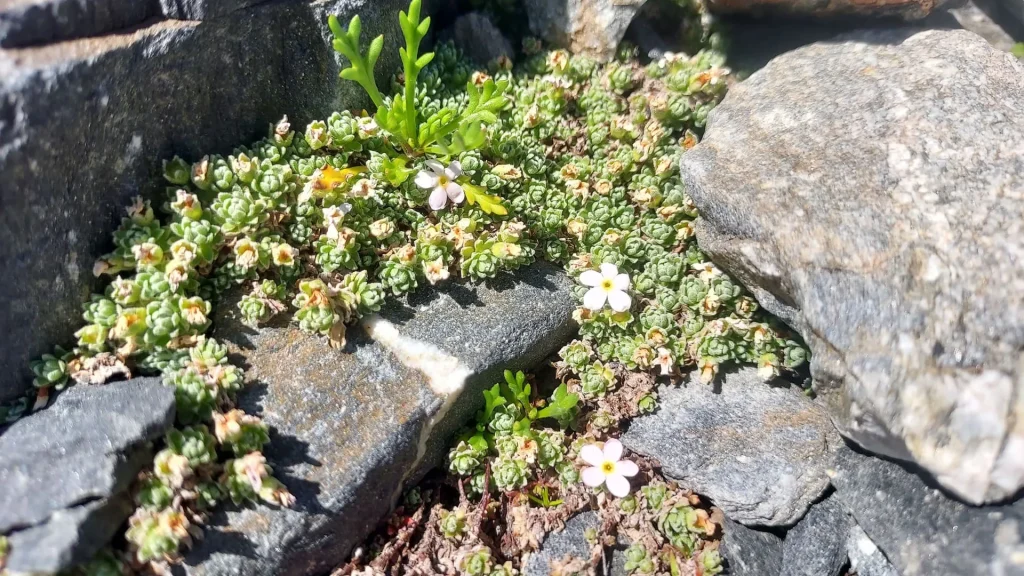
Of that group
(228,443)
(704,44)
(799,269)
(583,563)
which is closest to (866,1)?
(704,44)

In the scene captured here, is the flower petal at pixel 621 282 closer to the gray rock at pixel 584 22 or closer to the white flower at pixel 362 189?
the white flower at pixel 362 189

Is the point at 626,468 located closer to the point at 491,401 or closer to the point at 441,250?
the point at 491,401

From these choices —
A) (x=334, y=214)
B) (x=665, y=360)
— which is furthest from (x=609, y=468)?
(x=334, y=214)

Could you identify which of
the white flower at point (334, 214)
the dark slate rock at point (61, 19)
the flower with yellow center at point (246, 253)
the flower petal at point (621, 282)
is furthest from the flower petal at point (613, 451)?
the dark slate rock at point (61, 19)

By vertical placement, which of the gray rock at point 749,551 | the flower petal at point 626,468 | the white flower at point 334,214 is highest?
the white flower at point 334,214

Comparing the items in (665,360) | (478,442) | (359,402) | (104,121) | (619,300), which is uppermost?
(104,121)

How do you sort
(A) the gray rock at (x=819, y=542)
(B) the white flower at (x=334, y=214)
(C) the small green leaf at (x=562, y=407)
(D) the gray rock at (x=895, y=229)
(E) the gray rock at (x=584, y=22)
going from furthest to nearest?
(E) the gray rock at (x=584, y=22), (C) the small green leaf at (x=562, y=407), (B) the white flower at (x=334, y=214), (A) the gray rock at (x=819, y=542), (D) the gray rock at (x=895, y=229)

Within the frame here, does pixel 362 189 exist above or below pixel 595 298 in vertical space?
above

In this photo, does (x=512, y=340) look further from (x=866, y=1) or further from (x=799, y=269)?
(x=866, y=1)
